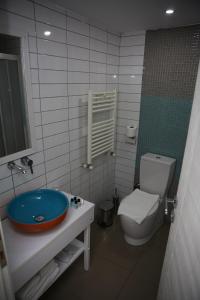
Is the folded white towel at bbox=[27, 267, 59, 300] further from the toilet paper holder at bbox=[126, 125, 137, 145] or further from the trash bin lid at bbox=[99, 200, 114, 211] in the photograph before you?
the toilet paper holder at bbox=[126, 125, 137, 145]

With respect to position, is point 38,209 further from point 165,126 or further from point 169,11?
point 169,11

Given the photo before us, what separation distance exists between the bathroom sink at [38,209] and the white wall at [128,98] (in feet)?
4.38

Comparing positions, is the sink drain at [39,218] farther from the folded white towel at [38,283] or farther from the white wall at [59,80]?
the folded white towel at [38,283]

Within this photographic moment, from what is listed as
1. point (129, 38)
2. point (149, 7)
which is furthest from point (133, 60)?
point (149, 7)

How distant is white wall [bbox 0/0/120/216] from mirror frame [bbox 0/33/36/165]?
0.13 feet

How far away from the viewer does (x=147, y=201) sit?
7.26 ft

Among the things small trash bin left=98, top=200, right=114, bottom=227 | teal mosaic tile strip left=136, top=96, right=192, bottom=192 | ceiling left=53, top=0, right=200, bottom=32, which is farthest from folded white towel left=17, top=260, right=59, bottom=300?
ceiling left=53, top=0, right=200, bottom=32

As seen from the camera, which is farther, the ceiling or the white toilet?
the white toilet

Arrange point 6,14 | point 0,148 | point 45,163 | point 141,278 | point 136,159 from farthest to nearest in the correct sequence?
1. point 136,159
2. point 141,278
3. point 45,163
4. point 0,148
5. point 6,14

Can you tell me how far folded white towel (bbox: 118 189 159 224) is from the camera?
201 centimetres

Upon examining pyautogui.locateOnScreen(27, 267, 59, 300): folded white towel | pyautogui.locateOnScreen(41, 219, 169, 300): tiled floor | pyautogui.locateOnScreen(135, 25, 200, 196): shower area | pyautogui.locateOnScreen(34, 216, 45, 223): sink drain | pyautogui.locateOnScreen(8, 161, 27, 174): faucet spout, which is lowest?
pyautogui.locateOnScreen(41, 219, 169, 300): tiled floor

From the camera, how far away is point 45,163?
1.74 metres

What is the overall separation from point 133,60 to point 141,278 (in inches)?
92.8

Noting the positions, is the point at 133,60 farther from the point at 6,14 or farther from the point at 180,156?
the point at 6,14
